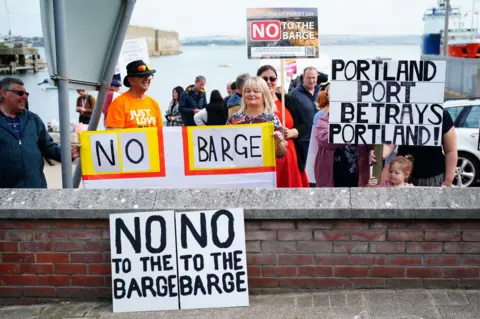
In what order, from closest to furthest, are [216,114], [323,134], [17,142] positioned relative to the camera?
[17,142]
[323,134]
[216,114]

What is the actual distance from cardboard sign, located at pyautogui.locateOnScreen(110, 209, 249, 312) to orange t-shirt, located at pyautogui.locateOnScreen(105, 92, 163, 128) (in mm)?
1703

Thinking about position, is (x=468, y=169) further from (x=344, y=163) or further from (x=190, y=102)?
(x=190, y=102)

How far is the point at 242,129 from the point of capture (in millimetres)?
5656

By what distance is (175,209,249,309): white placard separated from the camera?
4.80m

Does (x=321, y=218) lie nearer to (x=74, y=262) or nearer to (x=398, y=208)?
(x=398, y=208)

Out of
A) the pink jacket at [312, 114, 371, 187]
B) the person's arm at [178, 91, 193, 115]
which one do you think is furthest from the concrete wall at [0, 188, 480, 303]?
the person's arm at [178, 91, 193, 115]

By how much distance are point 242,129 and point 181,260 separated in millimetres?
1363

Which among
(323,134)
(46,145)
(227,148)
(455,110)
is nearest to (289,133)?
(323,134)

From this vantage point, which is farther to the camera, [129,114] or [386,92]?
[129,114]

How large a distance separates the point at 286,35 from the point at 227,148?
3.06 meters

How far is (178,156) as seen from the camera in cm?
566

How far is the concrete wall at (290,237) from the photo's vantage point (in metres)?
4.73

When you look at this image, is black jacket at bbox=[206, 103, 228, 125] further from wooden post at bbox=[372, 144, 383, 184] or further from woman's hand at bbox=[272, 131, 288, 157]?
wooden post at bbox=[372, 144, 383, 184]

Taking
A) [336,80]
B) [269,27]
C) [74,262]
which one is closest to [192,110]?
[269,27]
